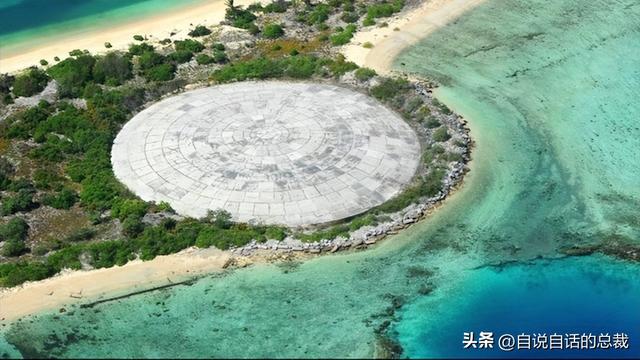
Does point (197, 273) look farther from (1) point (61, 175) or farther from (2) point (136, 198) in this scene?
(1) point (61, 175)

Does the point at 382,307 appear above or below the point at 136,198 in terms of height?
below

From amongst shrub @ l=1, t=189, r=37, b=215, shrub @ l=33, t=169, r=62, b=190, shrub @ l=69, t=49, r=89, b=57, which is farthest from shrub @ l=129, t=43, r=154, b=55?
shrub @ l=1, t=189, r=37, b=215

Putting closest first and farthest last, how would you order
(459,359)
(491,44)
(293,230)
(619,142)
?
(459,359) < (293,230) < (619,142) < (491,44)

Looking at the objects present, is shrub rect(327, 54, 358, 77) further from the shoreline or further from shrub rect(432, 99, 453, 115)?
the shoreline

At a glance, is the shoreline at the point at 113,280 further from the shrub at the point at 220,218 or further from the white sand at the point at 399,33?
the white sand at the point at 399,33

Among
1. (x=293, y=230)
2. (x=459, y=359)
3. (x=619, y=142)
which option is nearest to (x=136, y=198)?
(x=293, y=230)

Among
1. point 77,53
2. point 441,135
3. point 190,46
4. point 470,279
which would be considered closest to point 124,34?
point 77,53
